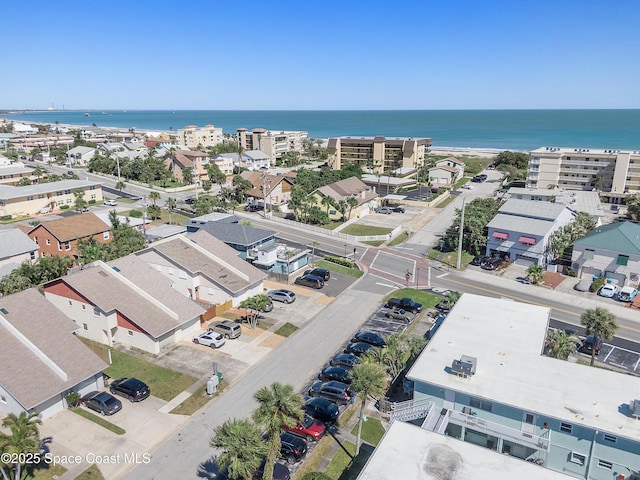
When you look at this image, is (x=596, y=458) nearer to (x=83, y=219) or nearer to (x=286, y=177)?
(x=83, y=219)

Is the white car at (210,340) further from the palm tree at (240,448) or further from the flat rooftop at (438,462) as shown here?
the flat rooftop at (438,462)

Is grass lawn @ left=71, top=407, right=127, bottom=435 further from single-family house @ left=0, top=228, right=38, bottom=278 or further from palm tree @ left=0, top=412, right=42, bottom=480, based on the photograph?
single-family house @ left=0, top=228, right=38, bottom=278

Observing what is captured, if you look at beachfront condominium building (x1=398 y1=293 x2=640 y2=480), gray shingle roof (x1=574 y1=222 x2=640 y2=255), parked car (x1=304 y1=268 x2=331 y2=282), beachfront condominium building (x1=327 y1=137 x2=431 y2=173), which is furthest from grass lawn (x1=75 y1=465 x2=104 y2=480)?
beachfront condominium building (x1=327 y1=137 x2=431 y2=173)

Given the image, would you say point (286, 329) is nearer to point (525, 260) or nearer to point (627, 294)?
point (525, 260)

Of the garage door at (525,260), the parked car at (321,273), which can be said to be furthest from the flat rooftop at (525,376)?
the garage door at (525,260)

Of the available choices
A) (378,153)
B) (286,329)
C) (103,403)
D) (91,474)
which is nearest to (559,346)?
(286,329)

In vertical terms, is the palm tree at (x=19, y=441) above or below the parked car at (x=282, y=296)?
above
